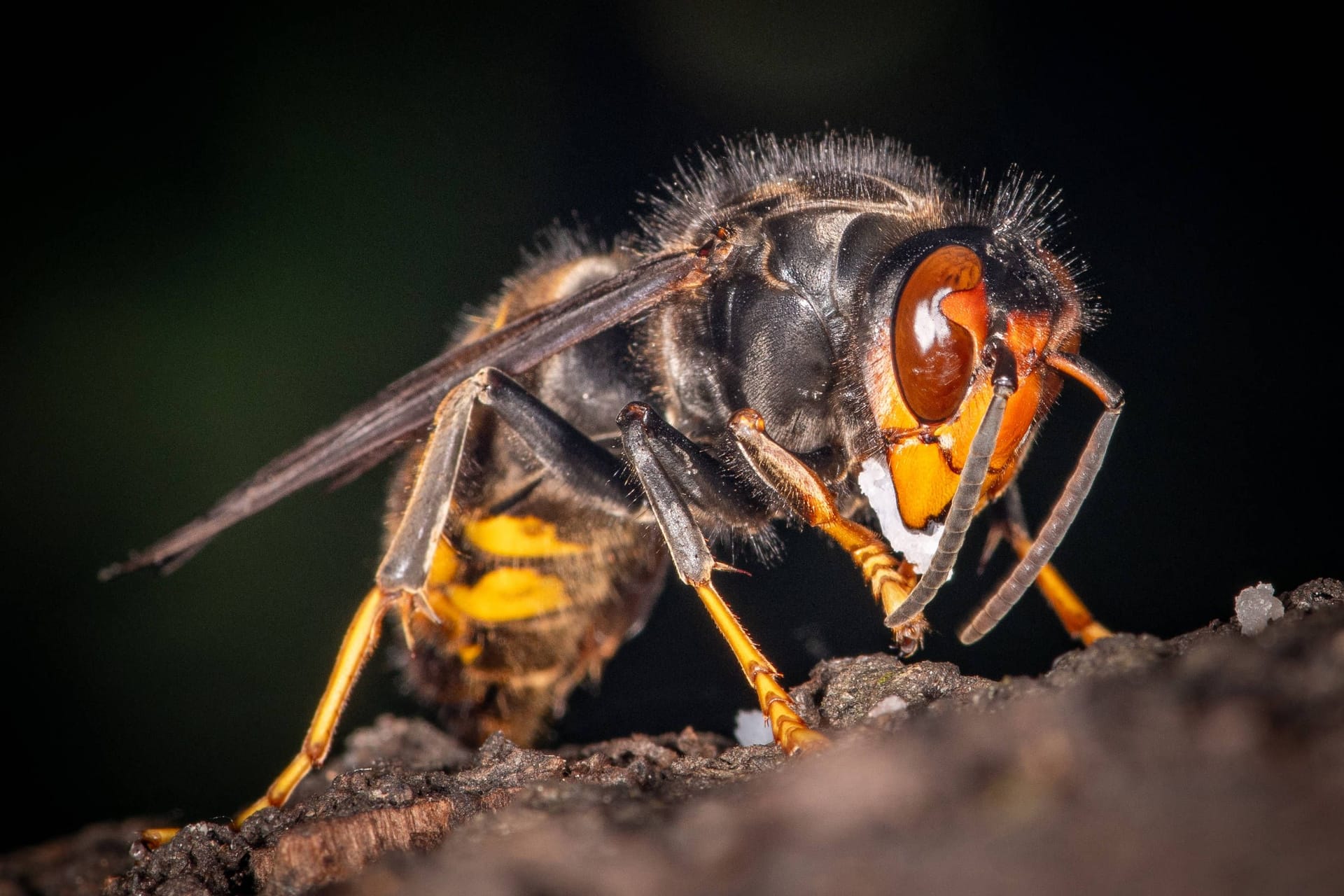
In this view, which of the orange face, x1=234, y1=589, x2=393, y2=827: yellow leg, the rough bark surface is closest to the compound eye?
the orange face

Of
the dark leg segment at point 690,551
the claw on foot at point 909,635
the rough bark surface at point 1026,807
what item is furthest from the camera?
the claw on foot at point 909,635

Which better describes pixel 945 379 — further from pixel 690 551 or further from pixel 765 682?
pixel 765 682

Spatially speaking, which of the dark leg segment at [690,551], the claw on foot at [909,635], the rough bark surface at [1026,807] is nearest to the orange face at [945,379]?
the claw on foot at [909,635]

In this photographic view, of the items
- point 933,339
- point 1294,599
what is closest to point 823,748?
point 1294,599

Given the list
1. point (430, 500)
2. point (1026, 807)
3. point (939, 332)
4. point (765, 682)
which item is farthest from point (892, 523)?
point (1026, 807)

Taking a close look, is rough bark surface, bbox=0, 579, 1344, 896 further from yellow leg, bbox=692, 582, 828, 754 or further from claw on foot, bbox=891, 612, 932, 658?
claw on foot, bbox=891, 612, 932, 658

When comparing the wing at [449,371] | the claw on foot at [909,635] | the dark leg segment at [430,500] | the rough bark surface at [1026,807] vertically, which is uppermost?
the wing at [449,371]

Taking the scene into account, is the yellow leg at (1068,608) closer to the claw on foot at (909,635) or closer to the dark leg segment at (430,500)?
the claw on foot at (909,635)
